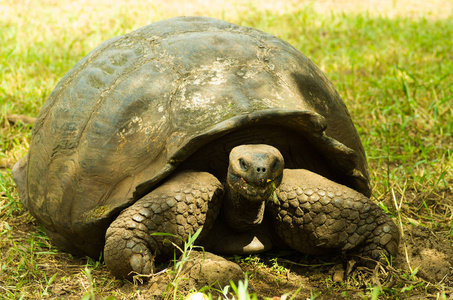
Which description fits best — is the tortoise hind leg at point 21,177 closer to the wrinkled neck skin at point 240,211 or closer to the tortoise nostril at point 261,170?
the wrinkled neck skin at point 240,211

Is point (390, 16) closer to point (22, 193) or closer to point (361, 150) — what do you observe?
point (361, 150)

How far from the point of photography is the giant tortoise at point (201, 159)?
2670 millimetres

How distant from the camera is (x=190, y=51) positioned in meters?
3.05

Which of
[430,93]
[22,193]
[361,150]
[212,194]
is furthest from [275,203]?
[430,93]

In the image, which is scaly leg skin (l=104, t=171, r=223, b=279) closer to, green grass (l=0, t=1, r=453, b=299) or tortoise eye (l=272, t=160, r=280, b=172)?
green grass (l=0, t=1, r=453, b=299)

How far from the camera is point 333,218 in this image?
2.81 m

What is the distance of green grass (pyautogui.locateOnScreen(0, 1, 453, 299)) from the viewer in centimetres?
301

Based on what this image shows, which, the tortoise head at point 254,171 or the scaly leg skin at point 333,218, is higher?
the tortoise head at point 254,171

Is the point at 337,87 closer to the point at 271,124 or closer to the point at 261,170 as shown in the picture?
the point at 271,124

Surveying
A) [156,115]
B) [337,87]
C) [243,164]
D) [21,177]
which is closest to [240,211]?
[243,164]

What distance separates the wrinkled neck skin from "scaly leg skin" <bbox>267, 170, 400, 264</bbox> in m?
0.10

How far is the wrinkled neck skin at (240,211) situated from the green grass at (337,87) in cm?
55

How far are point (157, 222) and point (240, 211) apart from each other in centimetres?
45

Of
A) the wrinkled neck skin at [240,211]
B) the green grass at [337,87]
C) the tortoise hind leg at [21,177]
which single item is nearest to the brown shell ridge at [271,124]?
the wrinkled neck skin at [240,211]
